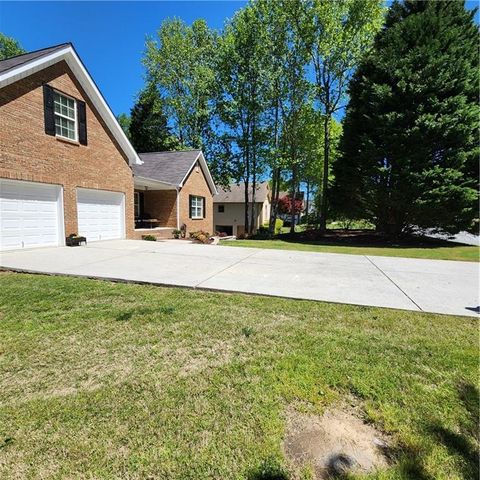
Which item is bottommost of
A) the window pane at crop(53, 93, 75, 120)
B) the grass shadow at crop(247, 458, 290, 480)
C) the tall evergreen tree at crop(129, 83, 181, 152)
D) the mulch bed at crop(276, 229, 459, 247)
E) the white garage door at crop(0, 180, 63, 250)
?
the grass shadow at crop(247, 458, 290, 480)

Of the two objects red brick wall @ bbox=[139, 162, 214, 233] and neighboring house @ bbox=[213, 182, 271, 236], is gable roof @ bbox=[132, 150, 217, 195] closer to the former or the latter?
red brick wall @ bbox=[139, 162, 214, 233]

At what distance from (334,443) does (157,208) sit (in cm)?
1731

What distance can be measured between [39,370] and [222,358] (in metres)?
1.75

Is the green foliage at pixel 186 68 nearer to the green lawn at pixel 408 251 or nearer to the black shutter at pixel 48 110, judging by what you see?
the black shutter at pixel 48 110

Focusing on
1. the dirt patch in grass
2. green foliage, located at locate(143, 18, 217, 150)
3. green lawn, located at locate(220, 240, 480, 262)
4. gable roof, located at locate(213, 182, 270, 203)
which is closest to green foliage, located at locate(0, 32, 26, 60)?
green foliage, located at locate(143, 18, 217, 150)

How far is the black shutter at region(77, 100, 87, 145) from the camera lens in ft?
36.6

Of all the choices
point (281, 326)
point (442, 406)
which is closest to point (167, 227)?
point (281, 326)

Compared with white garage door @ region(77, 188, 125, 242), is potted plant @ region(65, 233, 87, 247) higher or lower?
lower

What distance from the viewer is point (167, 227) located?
691 inches

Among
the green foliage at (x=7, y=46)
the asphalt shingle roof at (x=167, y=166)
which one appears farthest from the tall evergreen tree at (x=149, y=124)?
the green foliage at (x=7, y=46)

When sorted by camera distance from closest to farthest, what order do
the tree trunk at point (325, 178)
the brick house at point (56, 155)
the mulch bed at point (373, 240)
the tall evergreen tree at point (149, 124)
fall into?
the brick house at point (56, 155), the mulch bed at point (373, 240), the tree trunk at point (325, 178), the tall evergreen tree at point (149, 124)

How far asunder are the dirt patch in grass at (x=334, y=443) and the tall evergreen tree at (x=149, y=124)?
27.7m

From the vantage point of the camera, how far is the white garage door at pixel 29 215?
28.7ft

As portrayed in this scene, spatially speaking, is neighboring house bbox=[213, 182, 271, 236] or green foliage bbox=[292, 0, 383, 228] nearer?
green foliage bbox=[292, 0, 383, 228]
